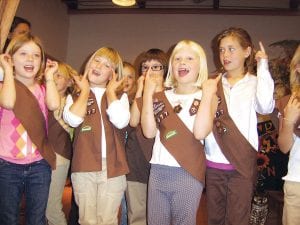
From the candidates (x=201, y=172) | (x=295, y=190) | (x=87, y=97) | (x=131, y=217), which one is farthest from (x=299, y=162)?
(x=87, y=97)

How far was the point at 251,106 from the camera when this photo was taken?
1892mm

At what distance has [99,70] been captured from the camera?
79.3 inches

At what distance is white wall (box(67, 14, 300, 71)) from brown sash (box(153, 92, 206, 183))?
4.87 m

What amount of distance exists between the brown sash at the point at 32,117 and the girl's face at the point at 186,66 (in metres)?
0.81

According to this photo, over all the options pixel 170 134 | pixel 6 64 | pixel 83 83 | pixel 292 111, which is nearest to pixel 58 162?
pixel 83 83

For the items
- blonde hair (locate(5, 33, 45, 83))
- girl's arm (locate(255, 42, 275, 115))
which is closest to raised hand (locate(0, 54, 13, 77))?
blonde hair (locate(5, 33, 45, 83))

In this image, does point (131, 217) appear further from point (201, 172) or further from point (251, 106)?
point (251, 106)

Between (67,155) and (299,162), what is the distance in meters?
1.46

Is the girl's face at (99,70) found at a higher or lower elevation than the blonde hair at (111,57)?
lower

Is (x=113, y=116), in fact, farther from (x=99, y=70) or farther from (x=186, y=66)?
(x=186, y=66)

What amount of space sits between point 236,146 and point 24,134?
1.18 m

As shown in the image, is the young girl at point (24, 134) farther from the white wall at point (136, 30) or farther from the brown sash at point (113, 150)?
the white wall at point (136, 30)

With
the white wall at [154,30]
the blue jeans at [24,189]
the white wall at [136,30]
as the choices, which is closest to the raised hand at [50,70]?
the blue jeans at [24,189]

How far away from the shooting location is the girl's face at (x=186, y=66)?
1815 millimetres
